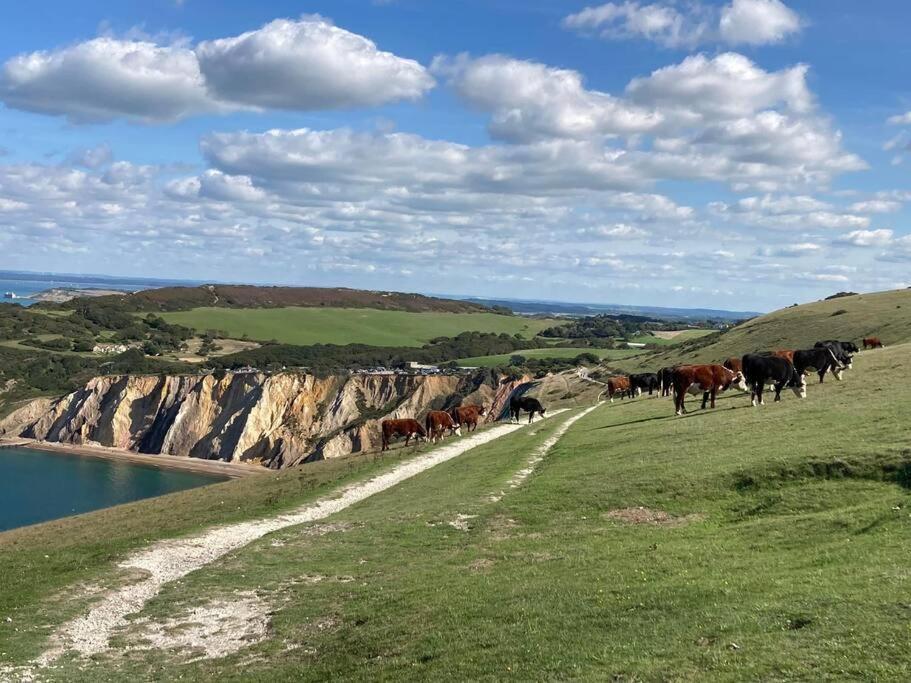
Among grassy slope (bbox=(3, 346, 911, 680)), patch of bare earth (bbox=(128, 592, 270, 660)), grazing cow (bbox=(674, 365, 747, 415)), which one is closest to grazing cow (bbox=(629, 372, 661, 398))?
grazing cow (bbox=(674, 365, 747, 415))

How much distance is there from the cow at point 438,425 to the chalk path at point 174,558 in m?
9.30

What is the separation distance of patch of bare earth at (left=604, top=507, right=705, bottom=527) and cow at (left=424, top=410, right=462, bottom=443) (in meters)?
25.2

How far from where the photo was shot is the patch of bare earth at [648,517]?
18.6m

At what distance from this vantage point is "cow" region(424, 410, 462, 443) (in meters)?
45.5

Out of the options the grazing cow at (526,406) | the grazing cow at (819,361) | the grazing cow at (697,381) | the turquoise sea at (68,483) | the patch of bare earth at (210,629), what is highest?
the grazing cow at (819,361)

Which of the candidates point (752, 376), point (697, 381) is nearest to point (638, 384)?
point (697, 381)

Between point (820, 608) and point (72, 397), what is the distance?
133 meters

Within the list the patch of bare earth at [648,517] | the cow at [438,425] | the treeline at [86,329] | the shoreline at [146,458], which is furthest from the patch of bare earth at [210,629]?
the treeline at [86,329]

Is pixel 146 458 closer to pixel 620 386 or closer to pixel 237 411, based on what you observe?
pixel 237 411

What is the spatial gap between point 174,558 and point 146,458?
320ft

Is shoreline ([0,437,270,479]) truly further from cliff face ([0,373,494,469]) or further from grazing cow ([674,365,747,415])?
grazing cow ([674,365,747,415])

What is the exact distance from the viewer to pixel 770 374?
32500 mm

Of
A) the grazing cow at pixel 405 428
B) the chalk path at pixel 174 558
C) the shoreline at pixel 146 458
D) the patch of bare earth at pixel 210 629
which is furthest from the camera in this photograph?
the shoreline at pixel 146 458

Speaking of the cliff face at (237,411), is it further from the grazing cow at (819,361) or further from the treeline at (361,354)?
the grazing cow at (819,361)
